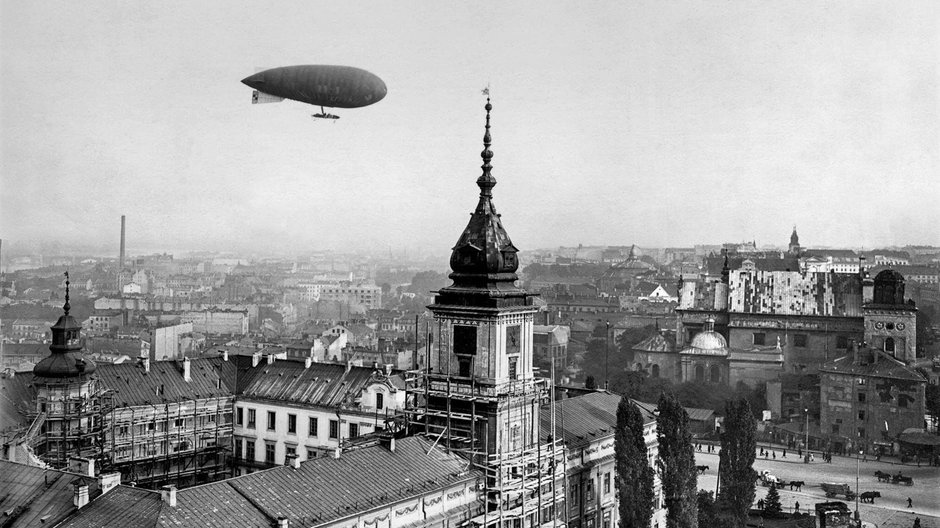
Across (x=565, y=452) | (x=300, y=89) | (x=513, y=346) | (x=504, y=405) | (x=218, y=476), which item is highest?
(x=300, y=89)

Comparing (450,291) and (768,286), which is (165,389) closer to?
(450,291)

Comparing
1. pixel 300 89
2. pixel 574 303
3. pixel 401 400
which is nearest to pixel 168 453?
pixel 401 400

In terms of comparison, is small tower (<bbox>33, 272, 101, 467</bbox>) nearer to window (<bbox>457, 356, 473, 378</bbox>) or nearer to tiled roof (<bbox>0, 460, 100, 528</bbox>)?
tiled roof (<bbox>0, 460, 100, 528</bbox>)

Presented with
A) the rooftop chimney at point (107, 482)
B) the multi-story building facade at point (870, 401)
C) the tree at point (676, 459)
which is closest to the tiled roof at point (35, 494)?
the rooftop chimney at point (107, 482)

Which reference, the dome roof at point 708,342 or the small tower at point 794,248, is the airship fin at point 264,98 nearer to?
the dome roof at point 708,342

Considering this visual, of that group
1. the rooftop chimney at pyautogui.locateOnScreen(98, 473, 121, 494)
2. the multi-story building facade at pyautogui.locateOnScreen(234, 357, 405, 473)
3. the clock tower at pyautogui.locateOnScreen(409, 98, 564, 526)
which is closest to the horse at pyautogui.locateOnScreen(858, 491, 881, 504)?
the clock tower at pyautogui.locateOnScreen(409, 98, 564, 526)

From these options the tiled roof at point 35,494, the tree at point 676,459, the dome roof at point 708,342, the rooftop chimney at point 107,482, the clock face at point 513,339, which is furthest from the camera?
the dome roof at point 708,342

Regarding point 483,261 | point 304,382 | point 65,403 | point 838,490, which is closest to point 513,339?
point 483,261
